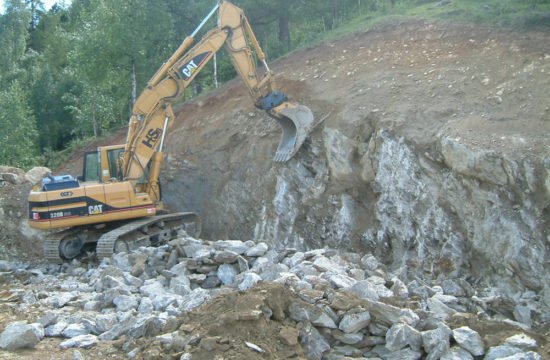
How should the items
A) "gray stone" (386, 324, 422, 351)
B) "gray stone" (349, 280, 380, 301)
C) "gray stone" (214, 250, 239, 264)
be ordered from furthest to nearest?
"gray stone" (214, 250, 239, 264) < "gray stone" (349, 280, 380, 301) < "gray stone" (386, 324, 422, 351)

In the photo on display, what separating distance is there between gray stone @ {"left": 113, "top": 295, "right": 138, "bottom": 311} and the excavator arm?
4.52 m

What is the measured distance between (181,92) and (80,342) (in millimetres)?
7047

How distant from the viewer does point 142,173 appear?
44.5 ft

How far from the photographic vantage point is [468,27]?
627 inches

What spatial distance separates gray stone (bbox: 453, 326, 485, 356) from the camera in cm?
695

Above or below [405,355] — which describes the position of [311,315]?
above

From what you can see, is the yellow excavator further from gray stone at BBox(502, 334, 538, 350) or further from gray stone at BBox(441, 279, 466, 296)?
gray stone at BBox(502, 334, 538, 350)

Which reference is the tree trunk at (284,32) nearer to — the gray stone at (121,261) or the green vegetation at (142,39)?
the green vegetation at (142,39)

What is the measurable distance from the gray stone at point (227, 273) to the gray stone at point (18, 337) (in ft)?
10.0

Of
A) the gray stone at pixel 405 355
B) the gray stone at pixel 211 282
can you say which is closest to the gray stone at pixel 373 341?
the gray stone at pixel 405 355

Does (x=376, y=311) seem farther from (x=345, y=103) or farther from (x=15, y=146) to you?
(x=15, y=146)

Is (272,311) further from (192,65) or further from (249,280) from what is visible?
(192,65)

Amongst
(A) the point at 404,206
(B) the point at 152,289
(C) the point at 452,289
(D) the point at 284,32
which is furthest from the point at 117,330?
(D) the point at 284,32

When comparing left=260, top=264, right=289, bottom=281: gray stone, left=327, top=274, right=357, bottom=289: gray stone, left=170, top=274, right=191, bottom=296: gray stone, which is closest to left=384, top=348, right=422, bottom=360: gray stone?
left=327, top=274, right=357, bottom=289: gray stone
